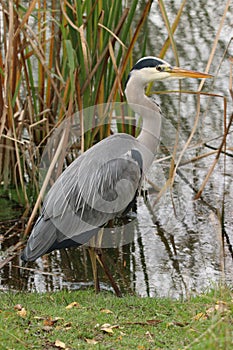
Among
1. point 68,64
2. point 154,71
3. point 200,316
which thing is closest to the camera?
point 200,316

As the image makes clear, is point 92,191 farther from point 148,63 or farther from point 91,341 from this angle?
point 91,341

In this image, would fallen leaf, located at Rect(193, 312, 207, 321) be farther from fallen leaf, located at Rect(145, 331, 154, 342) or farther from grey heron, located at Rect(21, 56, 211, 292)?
grey heron, located at Rect(21, 56, 211, 292)

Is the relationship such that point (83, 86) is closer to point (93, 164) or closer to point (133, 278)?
point (93, 164)

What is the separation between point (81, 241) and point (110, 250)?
3.87ft

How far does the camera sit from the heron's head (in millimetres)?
4941

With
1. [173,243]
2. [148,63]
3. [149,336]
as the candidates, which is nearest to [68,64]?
[148,63]

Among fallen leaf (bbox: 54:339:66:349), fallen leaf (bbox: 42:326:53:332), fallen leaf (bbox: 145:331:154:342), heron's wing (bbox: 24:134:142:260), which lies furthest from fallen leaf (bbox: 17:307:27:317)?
heron's wing (bbox: 24:134:142:260)

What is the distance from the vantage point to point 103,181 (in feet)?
15.9

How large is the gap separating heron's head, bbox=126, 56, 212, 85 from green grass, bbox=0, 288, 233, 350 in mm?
1549

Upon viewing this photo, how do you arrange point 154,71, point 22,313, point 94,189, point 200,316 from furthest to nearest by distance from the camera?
point 154,71, point 94,189, point 22,313, point 200,316

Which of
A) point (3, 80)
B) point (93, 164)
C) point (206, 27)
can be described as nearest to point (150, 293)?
point (93, 164)

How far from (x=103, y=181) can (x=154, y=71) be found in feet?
2.79

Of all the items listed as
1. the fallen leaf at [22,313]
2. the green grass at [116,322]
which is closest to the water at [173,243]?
the green grass at [116,322]

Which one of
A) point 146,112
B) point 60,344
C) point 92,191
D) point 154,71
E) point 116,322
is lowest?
point 116,322
